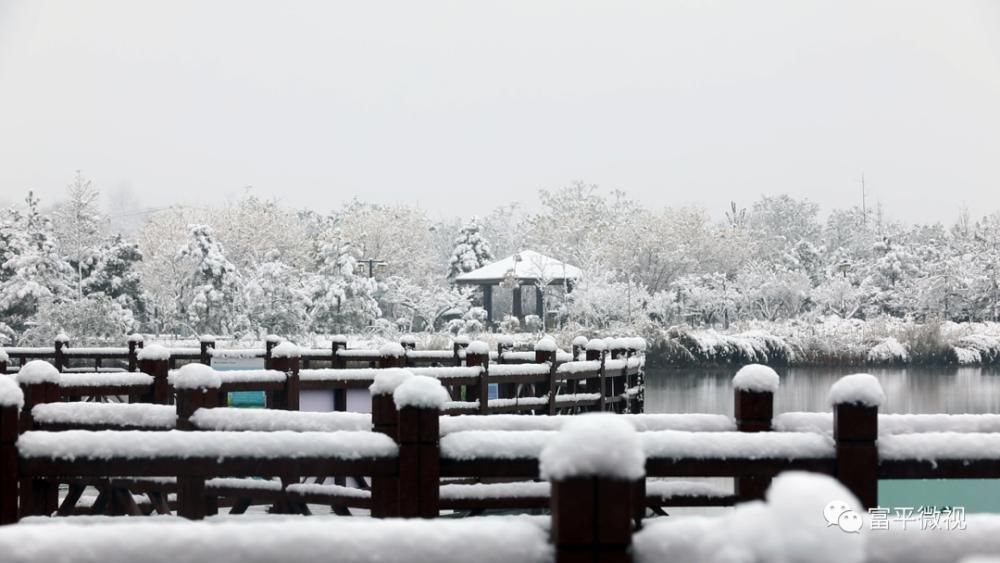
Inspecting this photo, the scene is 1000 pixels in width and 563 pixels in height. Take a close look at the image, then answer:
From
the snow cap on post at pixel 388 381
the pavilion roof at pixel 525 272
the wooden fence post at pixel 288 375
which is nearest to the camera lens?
the snow cap on post at pixel 388 381

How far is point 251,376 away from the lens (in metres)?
8.89

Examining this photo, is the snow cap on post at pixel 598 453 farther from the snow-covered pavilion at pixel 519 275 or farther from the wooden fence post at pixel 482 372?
the snow-covered pavilion at pixel 519 275

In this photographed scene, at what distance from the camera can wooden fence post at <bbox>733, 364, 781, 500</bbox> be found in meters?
4.84

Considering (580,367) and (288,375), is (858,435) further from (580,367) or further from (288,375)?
(580,367)

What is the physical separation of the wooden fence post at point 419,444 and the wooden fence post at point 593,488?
5.40 feet

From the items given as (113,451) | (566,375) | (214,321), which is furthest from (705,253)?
(113,451)

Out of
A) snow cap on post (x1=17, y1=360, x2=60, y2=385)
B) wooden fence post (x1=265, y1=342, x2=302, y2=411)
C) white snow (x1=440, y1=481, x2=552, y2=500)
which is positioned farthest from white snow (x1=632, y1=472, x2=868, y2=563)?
wooden fence post (x1=265, y1=342, x2=302, y2=411)

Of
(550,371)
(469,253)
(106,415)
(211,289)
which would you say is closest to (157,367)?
(106,415)

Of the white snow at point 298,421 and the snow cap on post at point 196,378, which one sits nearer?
the white snow at point 298,421

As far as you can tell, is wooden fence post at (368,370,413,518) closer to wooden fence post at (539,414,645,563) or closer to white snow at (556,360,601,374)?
wooden fence post at (539,414,645,563)

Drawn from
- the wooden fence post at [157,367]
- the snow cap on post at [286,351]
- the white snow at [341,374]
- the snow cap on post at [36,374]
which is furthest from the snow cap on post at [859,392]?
the white snow at [341,374]

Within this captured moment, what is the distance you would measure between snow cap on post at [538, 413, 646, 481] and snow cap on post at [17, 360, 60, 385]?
430 cm

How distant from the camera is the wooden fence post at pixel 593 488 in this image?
2.23 m

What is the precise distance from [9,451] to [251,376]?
5157 millimetres
